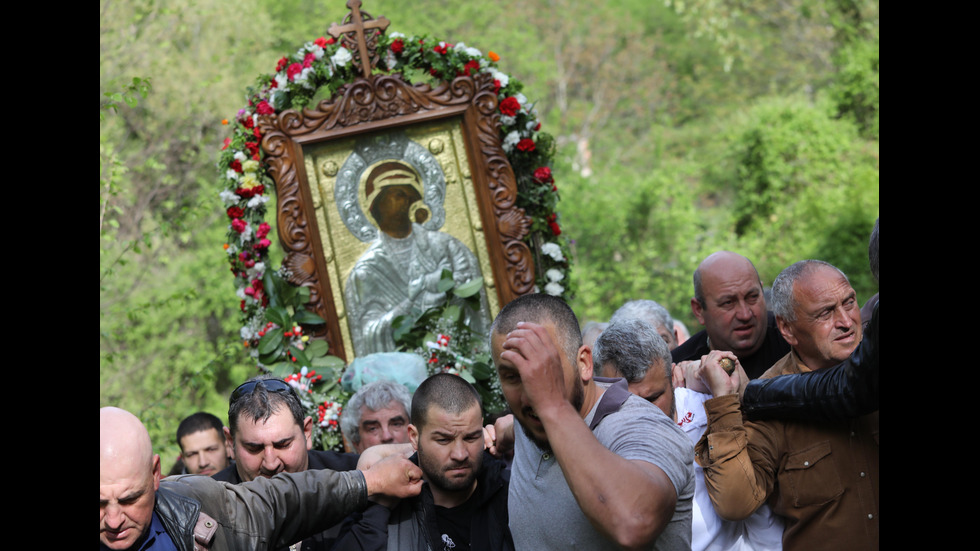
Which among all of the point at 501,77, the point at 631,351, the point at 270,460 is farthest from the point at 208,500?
the point at 501,77

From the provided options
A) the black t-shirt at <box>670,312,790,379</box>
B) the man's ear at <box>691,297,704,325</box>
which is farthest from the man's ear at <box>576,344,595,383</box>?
the man's ear at <box>691,297,704,325</box>

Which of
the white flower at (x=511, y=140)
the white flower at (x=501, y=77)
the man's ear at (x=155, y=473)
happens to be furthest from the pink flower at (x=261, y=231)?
the man's ear at (x=155, y=473)

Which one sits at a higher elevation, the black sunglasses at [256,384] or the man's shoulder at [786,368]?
the black sunglasses at [256,384]

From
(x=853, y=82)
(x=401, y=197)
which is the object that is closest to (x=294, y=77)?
(x=401, y=197)

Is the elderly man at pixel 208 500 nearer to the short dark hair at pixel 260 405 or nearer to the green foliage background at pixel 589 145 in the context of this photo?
the short dark hair at pixel 260 405

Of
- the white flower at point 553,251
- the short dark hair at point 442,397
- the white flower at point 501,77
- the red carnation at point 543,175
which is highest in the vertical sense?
the white flower at point 501,77

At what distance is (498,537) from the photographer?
338 cm

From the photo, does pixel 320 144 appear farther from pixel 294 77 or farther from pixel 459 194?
pixel 459 194

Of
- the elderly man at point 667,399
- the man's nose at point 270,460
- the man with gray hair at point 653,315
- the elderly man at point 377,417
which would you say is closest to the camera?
the elderly man at point 667,399

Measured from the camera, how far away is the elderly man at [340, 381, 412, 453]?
4.99 m

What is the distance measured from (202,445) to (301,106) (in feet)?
8.86

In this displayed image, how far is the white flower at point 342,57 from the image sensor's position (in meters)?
6.86

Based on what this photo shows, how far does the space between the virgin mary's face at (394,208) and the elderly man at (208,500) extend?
3765mm

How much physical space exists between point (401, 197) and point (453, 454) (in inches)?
150
